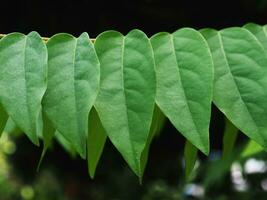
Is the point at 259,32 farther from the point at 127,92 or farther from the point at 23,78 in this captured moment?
the point at 23,78

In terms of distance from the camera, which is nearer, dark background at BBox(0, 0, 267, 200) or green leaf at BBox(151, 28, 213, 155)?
green leaf at BBox(151, 28, 213, 155)

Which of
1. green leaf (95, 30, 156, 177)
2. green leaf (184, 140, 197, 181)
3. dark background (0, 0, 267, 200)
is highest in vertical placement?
green leaf (95, 30, 156, 177)

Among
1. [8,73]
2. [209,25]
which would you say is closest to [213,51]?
[8,73]

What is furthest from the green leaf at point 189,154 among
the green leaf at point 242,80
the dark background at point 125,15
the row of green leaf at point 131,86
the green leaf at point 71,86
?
the dark background at point 125,15

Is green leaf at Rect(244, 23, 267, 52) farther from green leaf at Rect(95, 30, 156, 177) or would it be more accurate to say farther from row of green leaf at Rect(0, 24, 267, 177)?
green leaf at Rect(95, 30, 156, 177)

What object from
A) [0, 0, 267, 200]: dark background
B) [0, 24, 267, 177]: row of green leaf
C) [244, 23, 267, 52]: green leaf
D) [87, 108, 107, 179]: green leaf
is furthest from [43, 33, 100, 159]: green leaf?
[0, 0, 267, 200]: dark background

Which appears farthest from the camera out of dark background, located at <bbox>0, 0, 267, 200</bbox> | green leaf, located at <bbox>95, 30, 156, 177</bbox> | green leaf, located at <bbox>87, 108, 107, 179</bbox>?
dark background, located at <bbox>0, 0, 267, 200</bbox>

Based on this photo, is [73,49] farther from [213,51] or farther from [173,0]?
[173,0]
